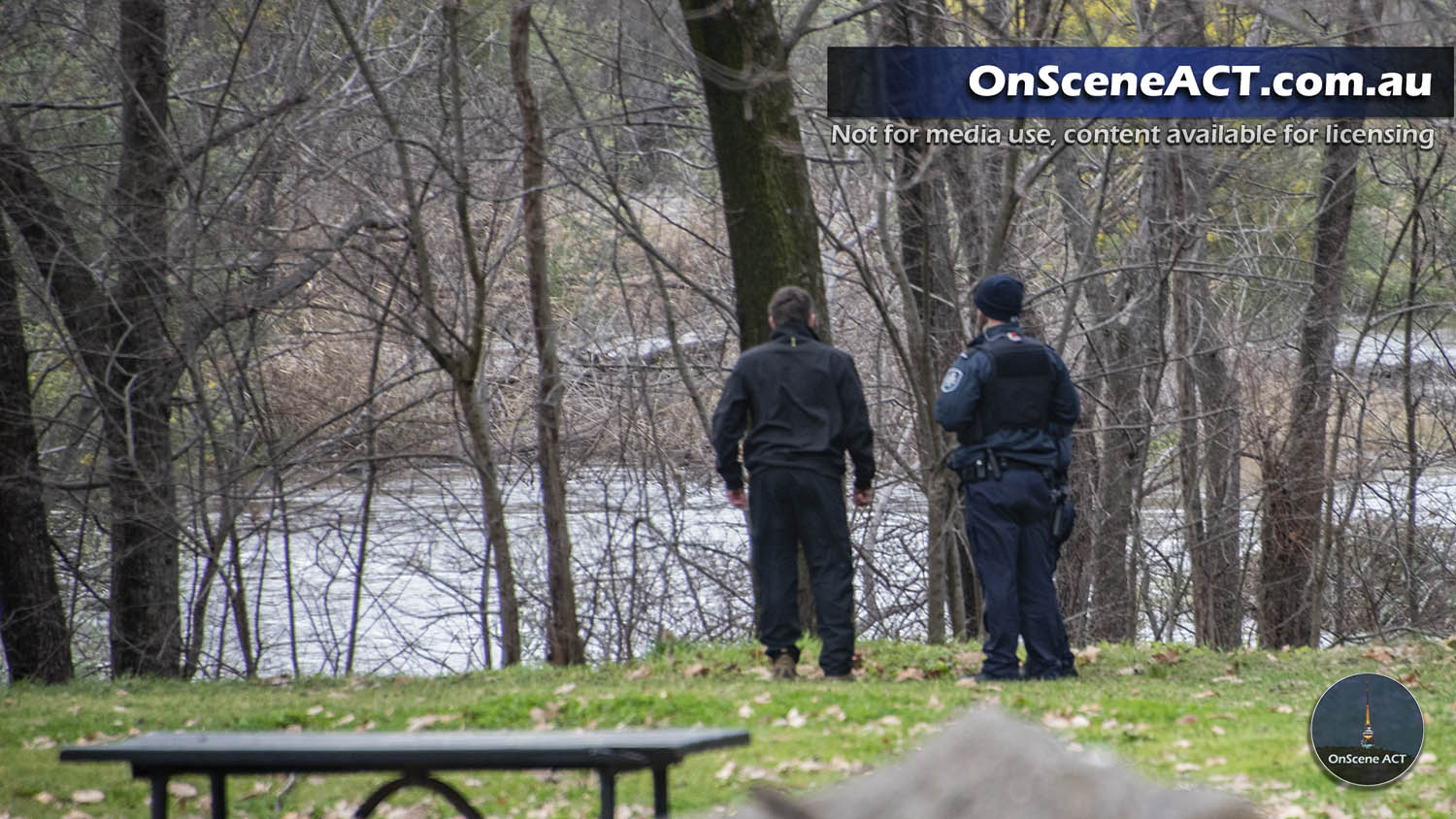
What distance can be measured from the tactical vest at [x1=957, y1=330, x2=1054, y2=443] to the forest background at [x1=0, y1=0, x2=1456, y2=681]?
238 centimetres

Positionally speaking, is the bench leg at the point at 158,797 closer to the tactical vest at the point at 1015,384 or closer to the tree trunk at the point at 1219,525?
the tactical vest at the point at 1015,384

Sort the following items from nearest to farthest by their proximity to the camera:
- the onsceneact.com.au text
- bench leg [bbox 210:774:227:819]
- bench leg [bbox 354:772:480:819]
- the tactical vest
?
bench leg [bbox 354:772:480:819] → bench leg [bbox 210:774:227:819] → the tactical vest → the onsceneact.com.au text

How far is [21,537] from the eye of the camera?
41.5 feet

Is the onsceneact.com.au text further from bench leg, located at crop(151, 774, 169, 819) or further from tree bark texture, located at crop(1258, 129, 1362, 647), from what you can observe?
bench leg, located at crop(151, 774, 169, 819)

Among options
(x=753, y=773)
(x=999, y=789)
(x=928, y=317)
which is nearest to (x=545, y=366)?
(x=928, y=317)

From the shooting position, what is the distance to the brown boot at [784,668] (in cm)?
791

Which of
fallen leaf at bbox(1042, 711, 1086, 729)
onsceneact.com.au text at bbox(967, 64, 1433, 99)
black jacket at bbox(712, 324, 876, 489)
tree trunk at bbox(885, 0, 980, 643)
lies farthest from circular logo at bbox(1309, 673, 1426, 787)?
onsceneact.com.au text at bbox(967, 64, 1433, 99)

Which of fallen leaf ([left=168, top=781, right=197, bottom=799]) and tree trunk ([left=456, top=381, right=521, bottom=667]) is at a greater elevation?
tree trunk ([left=456, top=381, right=521, bottom=667])

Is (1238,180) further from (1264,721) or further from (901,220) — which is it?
(1264,721)

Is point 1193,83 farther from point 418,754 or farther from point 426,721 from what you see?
point 418,754

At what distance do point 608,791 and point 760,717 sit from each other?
282 centimetres

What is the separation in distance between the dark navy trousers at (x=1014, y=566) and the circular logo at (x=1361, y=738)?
2.57 m

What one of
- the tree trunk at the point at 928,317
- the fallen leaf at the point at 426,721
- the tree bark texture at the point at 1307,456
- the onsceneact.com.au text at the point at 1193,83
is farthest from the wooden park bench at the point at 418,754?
the tree bark texture at the point at 1307,456

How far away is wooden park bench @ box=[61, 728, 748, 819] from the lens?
3.49 meters
